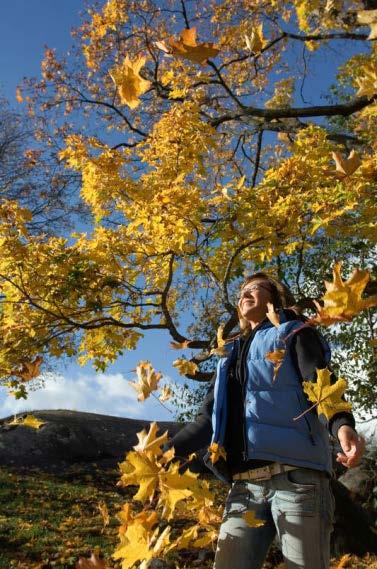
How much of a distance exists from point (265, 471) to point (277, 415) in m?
0.21

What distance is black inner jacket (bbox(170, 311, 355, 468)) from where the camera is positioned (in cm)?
187

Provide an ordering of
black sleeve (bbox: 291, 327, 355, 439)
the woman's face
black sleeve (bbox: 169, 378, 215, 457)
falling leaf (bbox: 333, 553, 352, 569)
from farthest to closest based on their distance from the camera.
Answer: falling leaf (bbox: 333, 553, 352, 569), the woman's face, black sleeve (bbox: 169, 378, 215, 457), black sleeve (bbox: 291, 327, 355, 439)

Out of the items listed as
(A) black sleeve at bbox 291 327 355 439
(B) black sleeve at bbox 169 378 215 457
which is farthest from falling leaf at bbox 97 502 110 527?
(A) black sleeve at bbox 291 327 355 439

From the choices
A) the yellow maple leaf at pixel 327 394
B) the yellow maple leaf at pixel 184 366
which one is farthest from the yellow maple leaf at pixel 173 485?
the yellow maple leaf at pixel 184 366

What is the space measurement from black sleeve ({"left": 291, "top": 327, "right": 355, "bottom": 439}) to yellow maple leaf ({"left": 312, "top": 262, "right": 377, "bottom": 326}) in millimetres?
381

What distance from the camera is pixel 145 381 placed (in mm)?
2053

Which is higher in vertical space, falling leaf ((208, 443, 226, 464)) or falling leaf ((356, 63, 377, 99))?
falling leaf ((356, 63, 377, 99))

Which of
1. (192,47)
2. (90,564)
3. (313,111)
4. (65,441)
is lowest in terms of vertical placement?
(90,564)

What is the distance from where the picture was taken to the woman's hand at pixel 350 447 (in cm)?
163

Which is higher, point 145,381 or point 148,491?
point 145,381

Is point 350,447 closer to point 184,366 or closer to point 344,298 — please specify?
point 344,298

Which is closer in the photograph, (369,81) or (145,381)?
(369,81)

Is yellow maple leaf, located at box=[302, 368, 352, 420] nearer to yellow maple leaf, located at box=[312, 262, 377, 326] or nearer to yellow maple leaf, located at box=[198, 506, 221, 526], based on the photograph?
yellow maple leaf, located at box=[312, 262, 377, 326]

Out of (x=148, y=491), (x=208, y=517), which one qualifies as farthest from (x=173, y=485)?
(x=208, y=517)
